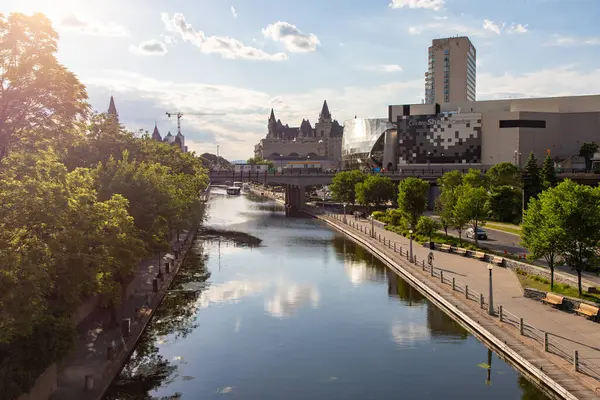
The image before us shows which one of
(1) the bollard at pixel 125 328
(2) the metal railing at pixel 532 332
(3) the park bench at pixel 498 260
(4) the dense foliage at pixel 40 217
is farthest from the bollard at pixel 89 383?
(3) the park bench at pixel 498 260

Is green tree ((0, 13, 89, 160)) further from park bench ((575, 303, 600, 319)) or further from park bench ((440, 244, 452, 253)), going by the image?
park bench ((440, 244, 452, 253))

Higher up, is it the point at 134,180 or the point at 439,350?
the point at 134,180

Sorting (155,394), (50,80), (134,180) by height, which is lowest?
(155,394)

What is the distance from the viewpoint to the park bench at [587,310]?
2983cm

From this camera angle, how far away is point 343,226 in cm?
8331

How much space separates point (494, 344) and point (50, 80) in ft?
72.5

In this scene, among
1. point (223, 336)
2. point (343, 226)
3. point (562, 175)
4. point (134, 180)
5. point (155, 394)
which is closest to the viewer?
point (155, 394)

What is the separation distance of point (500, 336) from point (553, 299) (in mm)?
6722

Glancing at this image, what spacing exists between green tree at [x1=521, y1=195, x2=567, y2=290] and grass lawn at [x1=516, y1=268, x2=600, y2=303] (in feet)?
2.09

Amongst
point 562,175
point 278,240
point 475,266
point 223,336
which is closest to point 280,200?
point 562,175

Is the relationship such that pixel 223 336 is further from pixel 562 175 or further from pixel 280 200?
pixel 280 200

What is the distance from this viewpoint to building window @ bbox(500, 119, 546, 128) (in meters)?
156

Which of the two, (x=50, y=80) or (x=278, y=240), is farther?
(x=278, y=240)

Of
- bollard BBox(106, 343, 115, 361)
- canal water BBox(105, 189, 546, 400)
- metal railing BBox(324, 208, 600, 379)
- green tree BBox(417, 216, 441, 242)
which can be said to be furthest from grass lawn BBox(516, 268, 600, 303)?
bollard BBox(106, 343, 115, 361)
